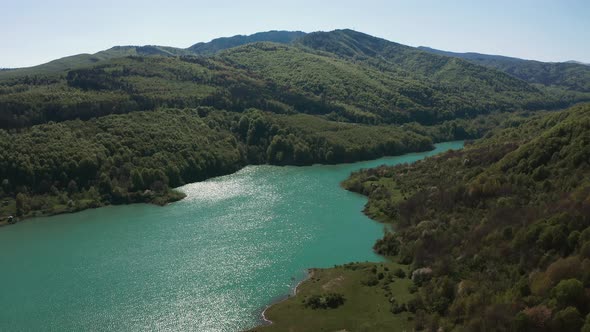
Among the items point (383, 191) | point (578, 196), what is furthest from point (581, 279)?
point (383, 191)

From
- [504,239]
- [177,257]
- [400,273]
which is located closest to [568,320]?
[504,239]

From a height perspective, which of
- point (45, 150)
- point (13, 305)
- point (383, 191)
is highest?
point (45, 150)

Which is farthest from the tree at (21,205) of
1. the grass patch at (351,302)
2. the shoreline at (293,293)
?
the grass patch at (351,302)

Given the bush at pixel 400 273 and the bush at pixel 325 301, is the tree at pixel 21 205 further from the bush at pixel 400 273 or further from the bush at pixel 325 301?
the bush at pixel 400 273

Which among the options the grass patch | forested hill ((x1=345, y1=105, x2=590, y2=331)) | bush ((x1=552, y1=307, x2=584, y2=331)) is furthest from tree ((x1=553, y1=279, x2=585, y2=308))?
the grass patch

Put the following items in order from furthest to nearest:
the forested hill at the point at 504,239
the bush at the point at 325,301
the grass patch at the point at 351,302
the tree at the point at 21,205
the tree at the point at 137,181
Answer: the tree at the point at 137,181 < the tree at the point at 21,205 < the bush at the point at 325,301 < the grass patch at the point at 351,302 < the forested hill at the point at 504,239

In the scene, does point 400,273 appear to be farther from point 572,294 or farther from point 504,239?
point 572,294

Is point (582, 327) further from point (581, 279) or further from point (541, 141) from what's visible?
point (541, 141)
